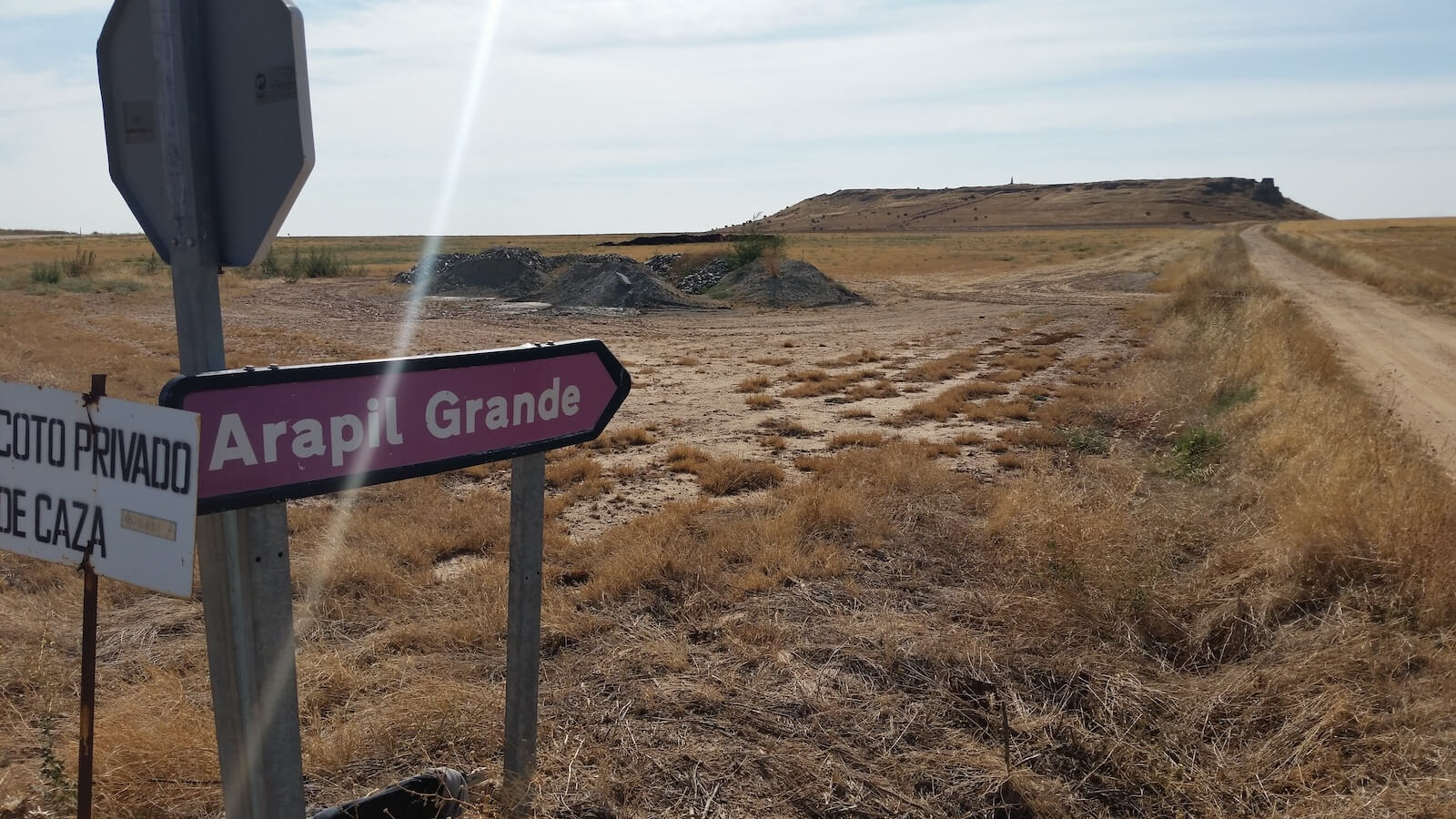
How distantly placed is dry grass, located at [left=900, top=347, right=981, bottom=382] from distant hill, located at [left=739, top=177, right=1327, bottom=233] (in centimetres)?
11575

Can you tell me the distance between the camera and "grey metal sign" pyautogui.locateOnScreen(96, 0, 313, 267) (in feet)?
5.35

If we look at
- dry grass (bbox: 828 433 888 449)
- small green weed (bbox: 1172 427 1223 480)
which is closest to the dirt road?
small green weed (bbox: 1172 427 1223 480)

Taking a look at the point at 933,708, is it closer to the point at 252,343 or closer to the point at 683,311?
the point at 252,343

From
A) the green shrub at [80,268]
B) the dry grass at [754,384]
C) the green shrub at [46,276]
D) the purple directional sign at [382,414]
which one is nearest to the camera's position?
the purple directional sign at [382,414]

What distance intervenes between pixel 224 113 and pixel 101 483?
0.73m

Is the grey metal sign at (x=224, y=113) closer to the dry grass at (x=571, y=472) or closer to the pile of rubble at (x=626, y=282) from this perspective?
the dry grass at (x=571, y=472)

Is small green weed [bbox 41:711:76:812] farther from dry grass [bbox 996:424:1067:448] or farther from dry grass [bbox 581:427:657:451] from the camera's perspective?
dry grass [bbox 996:424:1067:448]

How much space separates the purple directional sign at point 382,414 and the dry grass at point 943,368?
11.7 m

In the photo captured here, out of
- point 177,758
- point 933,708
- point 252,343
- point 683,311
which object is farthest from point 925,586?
point 683,311

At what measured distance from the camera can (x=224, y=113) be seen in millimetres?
1708

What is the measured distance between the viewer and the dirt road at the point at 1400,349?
33.5 feet

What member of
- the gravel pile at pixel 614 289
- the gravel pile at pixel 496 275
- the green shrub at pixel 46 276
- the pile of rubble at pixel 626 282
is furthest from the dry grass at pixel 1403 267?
the green shrub at pixel 46 276

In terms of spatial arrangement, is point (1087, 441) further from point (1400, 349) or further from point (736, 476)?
point (1400, 349)

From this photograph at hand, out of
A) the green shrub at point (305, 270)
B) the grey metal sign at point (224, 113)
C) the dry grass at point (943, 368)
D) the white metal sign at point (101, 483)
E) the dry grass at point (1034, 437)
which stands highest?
the green shrub at point (305, 270)
